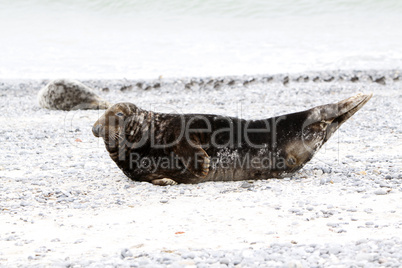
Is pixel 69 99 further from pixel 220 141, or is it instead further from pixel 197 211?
pixel 197 211

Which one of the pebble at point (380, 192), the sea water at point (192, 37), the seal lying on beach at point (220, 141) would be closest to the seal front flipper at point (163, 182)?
the seal lying on beach at point (220, 141)

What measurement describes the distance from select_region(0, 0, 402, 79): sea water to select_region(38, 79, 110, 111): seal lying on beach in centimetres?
610

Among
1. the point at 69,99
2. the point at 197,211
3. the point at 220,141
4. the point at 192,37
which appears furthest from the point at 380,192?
the point at 192,37

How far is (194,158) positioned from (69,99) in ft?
22.4

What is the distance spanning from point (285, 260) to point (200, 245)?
2.06 feet

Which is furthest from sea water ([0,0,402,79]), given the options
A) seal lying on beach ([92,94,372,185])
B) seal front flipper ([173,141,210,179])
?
seal front flipper ([173,141,210,179])

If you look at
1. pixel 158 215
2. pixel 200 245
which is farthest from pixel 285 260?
pixel 158 215

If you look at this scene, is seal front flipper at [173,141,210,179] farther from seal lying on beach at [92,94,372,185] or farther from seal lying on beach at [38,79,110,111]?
seal lying on beach at [38,79,110,111]

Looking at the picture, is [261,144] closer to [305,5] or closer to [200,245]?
[200,245]

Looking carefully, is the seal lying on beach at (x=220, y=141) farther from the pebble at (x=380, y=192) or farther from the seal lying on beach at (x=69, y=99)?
the seal lying on beach at (x=69, y=99)

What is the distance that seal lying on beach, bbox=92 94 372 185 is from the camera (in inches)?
196

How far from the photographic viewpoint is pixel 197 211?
4.25 metres

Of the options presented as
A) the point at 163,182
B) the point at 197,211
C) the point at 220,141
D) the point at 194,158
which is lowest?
the point at 197,211

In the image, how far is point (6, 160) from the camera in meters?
6.41
